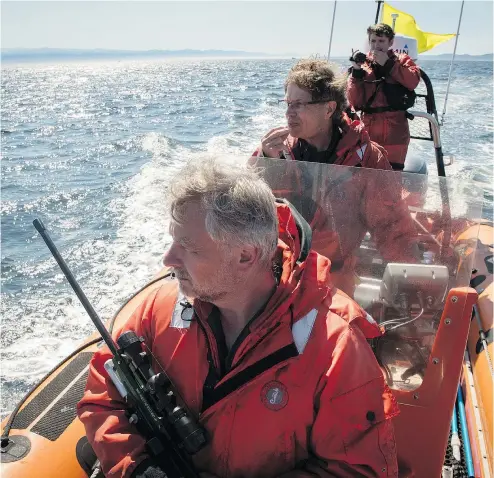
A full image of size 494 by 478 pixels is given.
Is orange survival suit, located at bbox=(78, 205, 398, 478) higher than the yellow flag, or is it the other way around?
the yellow flag

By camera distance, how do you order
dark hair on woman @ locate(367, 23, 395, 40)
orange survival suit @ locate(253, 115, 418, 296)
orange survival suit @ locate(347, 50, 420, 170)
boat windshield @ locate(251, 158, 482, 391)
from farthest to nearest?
orange survival suit @ locate(347, 50, 420, 170) → dark hair on woman @ locate(367, 23, 395, 40) → orange survival suit @ locate(253, 115, 418, 296) → boat windshield @ locate(251, 158, 482, 391)

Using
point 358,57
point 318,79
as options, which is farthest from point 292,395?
point 358,57

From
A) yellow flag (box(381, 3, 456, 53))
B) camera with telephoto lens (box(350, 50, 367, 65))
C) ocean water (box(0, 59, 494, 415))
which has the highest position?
yellow flag (box(381, 3, 456, 53))

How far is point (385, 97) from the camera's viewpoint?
4578 mm

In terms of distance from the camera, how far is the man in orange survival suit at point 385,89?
14.6 feet

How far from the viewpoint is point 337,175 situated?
2143mm

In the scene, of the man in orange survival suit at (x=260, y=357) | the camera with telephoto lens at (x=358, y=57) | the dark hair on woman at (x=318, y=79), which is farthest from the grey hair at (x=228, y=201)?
the camera with telephoto lens at (x=358, y=57)

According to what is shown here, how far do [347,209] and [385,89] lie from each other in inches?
112

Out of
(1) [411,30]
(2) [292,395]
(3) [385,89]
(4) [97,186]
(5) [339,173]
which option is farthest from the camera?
(4) [97,186]

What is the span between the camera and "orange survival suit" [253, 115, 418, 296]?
2.02 m

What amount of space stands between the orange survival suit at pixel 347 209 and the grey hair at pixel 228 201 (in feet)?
2.45

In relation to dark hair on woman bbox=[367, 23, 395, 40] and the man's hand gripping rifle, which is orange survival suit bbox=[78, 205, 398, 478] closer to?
the man's hand gripping rifle

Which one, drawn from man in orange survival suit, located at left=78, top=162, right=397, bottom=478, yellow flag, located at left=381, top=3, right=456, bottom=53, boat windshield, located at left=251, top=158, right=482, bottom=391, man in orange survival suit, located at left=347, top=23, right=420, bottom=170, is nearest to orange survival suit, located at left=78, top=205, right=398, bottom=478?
man in orange survival suit, located at left=78, top=162, right=397, bottom=478

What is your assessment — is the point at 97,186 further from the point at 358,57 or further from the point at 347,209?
the point at 347,209
